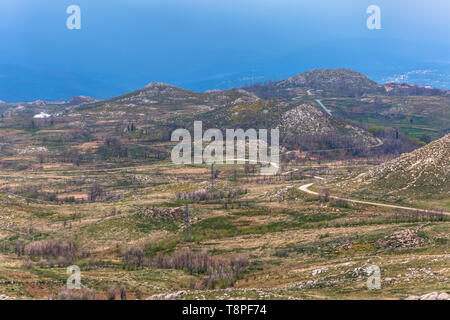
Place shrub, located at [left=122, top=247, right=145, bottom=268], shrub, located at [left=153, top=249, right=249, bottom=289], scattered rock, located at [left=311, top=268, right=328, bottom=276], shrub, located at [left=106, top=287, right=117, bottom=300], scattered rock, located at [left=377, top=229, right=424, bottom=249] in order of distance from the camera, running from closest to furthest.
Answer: shrub, located at [left=106, top=287, right=117, bottom=300]
scattered rock, located at [left=311, top=268, right=328, bottom=276]
shrub, located at [left=153, top=249, right=249, bottom=289]
scattered rock, located at [left=377, top=229, right=424, bottom=249]
shrub, located at [left=122, top=247, right=145, bottom=268]

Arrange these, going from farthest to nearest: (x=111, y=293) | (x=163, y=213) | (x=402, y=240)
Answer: (x=163, y=213) < (x=402, y=240) < (x=111, y=293)

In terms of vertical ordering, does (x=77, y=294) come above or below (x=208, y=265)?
above

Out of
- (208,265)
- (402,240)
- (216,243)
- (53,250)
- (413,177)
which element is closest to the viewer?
(208,265)

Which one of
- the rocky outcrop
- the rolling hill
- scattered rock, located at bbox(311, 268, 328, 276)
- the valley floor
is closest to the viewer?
the rocky outcrop

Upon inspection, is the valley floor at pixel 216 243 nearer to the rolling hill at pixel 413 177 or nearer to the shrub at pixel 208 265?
the shrub at pixel 208 265

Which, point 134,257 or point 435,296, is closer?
point 435,296

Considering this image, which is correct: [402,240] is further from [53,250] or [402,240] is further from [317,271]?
[53,250]

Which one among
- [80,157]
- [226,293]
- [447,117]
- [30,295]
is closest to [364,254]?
[226,293]

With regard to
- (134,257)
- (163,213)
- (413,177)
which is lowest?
(134,257)

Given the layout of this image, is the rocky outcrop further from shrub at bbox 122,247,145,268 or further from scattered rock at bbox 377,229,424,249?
shrub at bbox 122,247,145,268

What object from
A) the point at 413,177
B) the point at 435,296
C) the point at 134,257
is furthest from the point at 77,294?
the point at 413,177

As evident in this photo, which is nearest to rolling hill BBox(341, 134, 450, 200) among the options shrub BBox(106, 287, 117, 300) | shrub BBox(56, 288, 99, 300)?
shrub BBox(106, 287, 117, 300)
